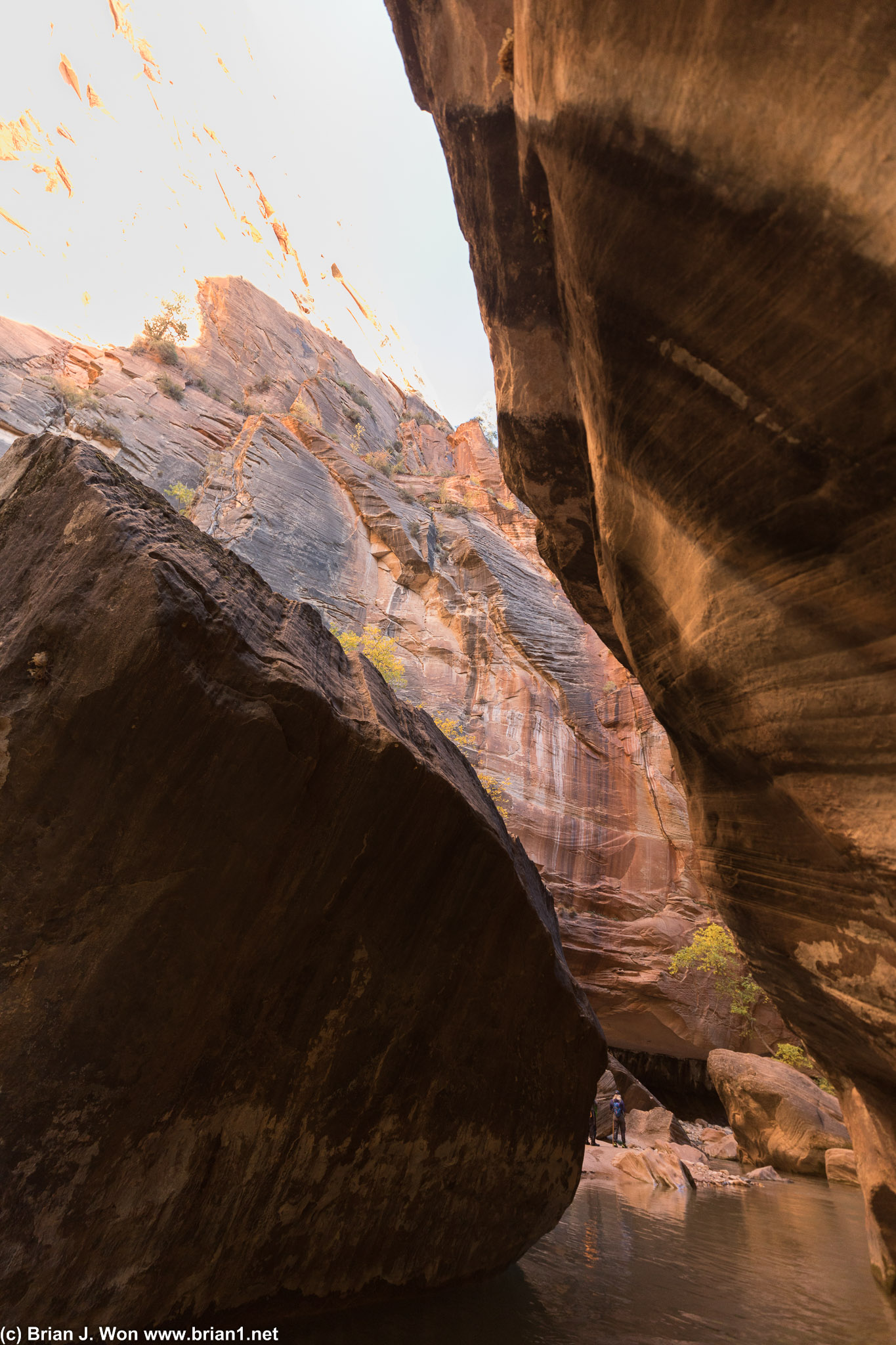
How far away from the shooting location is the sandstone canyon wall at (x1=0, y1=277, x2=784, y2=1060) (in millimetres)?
21172

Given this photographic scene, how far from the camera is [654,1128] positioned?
1633 cm

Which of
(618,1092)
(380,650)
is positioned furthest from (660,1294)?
(380,650)

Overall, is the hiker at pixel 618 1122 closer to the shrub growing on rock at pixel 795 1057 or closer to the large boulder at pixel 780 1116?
the large boulder at pixel 780 1116

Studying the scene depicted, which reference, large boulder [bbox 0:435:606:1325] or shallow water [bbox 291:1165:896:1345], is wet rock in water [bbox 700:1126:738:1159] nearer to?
shallow water [bbox 291:1165:896:1345]

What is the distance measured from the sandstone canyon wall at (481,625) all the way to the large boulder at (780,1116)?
177 inches

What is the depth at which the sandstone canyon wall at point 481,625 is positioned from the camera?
21.2 metres

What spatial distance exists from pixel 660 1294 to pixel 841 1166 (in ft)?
37.3

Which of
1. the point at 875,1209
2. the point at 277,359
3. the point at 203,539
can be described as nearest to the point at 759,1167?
the point at 875,1209

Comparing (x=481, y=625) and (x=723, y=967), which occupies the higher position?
(x=481, y=625)

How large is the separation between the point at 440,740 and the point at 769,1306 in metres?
5.17

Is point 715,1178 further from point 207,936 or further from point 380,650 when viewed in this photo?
point 380,650

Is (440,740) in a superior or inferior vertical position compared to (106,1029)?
superior

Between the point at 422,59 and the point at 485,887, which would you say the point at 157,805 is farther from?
the point at 422,59

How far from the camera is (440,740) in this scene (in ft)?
19.2
